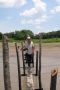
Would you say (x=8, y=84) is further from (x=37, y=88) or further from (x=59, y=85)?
(x=59, y=85)

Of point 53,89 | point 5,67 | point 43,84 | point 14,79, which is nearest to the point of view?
point 53,89

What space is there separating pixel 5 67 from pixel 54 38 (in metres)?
69.4

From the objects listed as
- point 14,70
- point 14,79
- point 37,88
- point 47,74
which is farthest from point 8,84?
point 14,70

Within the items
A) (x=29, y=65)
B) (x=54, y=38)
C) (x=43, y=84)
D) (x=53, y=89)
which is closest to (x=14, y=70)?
(x=29, y=65)

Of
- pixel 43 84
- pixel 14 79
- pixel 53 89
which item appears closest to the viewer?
pixel 53 89

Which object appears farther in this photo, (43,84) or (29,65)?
(29,65)

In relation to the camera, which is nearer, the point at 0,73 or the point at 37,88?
the point at 37,88

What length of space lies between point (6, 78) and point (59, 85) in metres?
6.33

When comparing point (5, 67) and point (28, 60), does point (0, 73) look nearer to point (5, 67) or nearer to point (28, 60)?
point (28, 60)

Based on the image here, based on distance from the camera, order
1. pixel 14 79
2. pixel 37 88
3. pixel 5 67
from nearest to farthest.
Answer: pixel 5 67 < pixel 37 88 < pixel 14 79

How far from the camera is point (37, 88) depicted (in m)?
15.9

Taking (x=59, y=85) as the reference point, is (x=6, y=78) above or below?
above

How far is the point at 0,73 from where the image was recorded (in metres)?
21.3

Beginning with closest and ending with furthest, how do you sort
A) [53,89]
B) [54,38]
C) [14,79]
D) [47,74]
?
[53,89] → [14,79] → [47,74] → [54,38]
